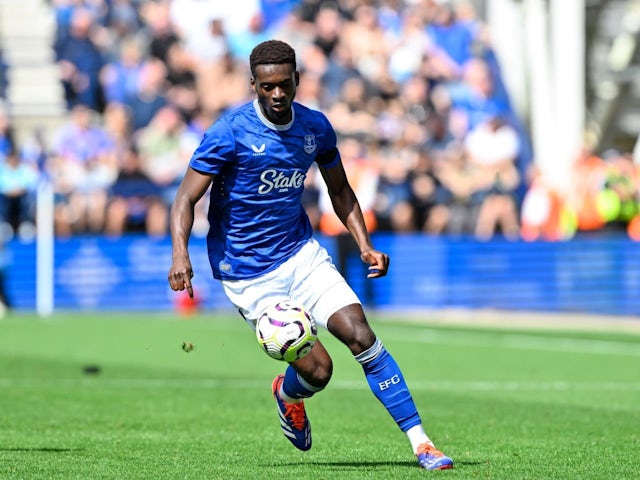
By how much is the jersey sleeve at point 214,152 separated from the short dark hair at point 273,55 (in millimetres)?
397

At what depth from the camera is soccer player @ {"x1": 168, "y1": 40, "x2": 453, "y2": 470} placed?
26.7 ft

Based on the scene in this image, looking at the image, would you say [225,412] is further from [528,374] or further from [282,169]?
[528,374]

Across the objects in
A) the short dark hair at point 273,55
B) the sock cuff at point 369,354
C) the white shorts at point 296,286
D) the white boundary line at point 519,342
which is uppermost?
the short dark hair at point 273,55

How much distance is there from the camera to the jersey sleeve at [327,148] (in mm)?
8578

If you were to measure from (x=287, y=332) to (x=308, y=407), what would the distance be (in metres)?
4.22

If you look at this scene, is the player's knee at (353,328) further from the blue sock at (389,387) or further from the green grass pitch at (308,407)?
the green grass pitch at (308,407)

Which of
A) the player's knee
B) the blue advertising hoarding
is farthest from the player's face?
the blue advertising hoarding

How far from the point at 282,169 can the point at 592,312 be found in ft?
52.1

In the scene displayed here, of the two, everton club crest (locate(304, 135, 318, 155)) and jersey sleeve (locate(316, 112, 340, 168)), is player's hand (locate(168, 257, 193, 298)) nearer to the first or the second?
everton club crest (locate(304, 135, 318, 155))

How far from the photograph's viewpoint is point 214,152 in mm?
8172

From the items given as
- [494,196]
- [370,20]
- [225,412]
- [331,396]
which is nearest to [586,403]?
[331,396]

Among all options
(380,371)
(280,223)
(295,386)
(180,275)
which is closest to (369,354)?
(380,371)

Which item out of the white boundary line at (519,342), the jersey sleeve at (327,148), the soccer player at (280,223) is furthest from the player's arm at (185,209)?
the white boundary line at (519,342)

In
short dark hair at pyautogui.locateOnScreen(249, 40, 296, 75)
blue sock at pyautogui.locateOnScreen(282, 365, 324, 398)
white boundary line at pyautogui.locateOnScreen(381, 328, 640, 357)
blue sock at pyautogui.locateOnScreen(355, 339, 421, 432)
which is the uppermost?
short dark hair at pyautogui.locateOnScreen(249, 40, 296, 75)
